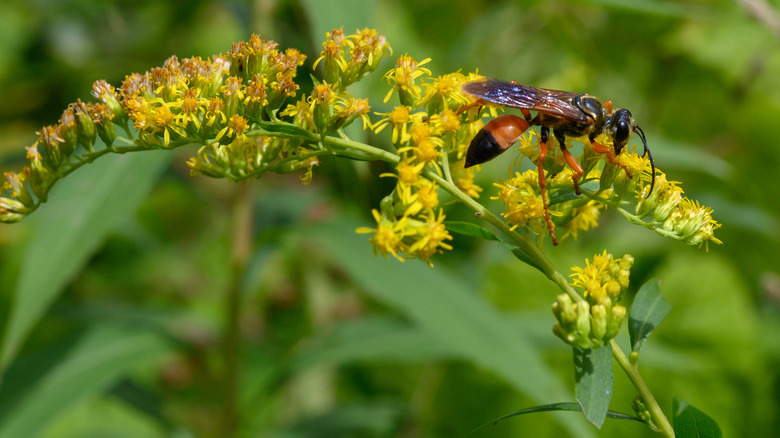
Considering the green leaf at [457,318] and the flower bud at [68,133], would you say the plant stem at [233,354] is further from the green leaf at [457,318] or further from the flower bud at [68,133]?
the flower bud at [68,133]

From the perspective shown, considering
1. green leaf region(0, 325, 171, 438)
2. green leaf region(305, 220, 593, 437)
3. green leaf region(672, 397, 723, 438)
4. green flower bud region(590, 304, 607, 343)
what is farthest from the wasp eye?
green leaf region(0, 325, 171, 438)

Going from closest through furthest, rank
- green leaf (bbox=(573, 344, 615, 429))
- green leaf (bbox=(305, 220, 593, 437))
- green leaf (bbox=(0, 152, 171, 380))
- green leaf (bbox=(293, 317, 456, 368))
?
1. green leaf (bbox=(573, 344, 615, 429))
2. green leaf (bbox=(0, 152, 171, 380))
3. green leaf (bbox=(305, 220, 593, 437))
4. green leaf (bbox=(293, 317, 456, 368))

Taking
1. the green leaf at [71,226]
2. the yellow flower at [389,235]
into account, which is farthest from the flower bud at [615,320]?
the green leaf at [71,226]

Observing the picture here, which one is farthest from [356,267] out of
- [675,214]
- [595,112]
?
[675,214]

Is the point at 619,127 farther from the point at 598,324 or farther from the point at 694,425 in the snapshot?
the point at 694,425

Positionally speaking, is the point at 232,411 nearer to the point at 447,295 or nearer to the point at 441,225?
the point at 447,295

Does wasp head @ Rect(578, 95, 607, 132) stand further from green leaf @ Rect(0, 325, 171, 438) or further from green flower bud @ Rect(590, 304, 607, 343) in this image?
green leaf @ Rect(0, 325, 171, 438)
